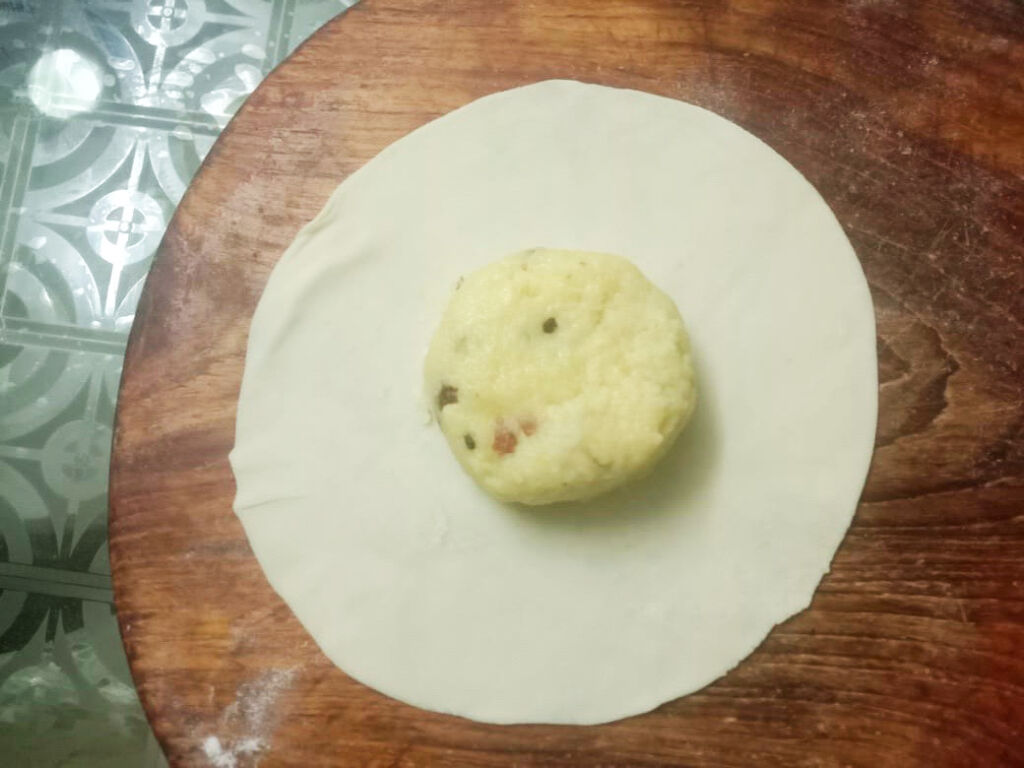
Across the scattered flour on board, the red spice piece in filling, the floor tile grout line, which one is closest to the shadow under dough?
the red spice piece in filling

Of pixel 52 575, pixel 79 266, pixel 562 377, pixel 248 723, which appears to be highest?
pixel 79 266

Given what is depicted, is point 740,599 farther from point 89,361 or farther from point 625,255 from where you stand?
point 89,361

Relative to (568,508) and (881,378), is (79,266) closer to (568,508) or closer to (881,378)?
(568,508)

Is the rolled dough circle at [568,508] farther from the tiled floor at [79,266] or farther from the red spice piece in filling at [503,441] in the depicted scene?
the tiled floor at [79,266]

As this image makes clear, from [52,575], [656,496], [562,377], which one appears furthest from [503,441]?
[52,575]

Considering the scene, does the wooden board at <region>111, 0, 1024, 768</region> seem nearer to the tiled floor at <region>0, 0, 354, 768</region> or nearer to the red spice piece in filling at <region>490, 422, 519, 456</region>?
the red spice piece in filling at <region>490, 422, 519, 456</region>

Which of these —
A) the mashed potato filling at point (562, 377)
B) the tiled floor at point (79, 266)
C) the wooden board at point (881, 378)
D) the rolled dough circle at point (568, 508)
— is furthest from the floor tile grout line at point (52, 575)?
the mashed potato filling at point (562, 377)

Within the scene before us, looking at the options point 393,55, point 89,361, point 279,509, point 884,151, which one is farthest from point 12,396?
point 884,151
